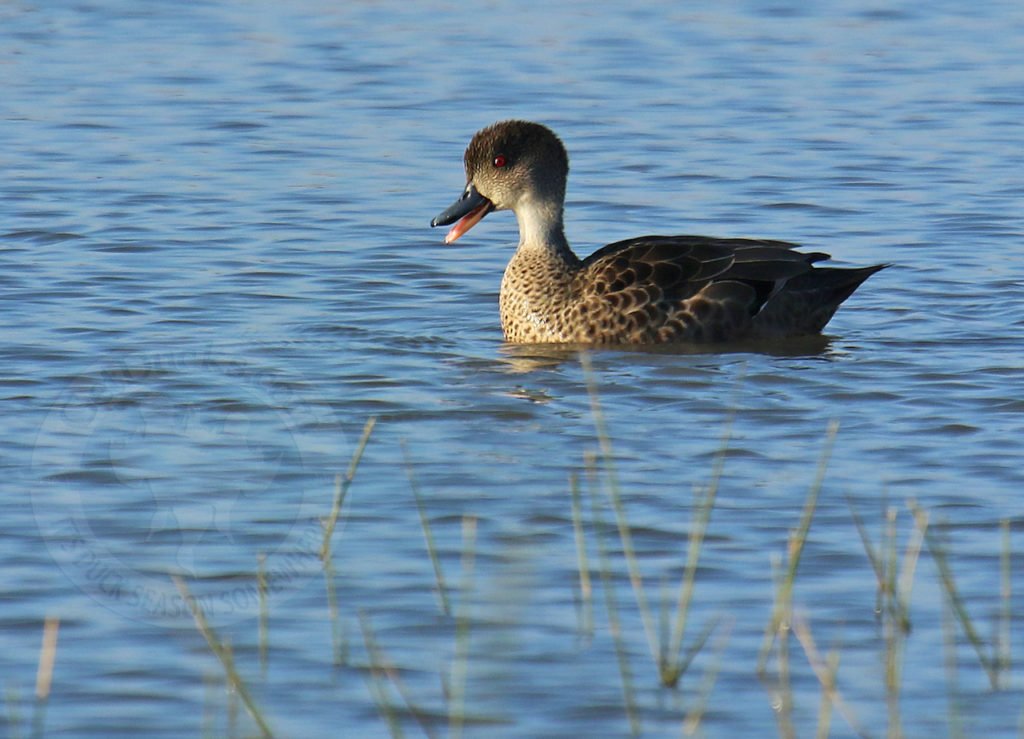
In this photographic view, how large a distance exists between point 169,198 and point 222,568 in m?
6.79

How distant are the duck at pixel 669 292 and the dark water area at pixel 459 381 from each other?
174mm

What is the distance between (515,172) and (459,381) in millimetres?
1702

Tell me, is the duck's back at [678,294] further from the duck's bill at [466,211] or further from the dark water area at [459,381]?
the duck's bill at [466,211]

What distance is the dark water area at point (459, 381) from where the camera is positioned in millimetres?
5594

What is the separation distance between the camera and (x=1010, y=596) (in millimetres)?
6086

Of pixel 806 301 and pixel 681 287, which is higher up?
pixel 681 287

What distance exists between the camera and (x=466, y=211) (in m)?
10.5

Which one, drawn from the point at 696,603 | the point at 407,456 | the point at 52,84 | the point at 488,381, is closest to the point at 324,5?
the point at 52,84

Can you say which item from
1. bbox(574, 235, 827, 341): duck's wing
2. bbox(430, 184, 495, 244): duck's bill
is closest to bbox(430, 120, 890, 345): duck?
bbox(574, 235, 827, 341): duck's wing

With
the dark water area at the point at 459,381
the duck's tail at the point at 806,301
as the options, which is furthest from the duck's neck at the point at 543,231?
the duck's tail at the point at 806,301

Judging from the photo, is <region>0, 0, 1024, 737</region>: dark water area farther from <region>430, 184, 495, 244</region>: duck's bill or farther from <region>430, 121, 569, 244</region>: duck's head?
<region>430, 121, 569, 244</region>: duck's head

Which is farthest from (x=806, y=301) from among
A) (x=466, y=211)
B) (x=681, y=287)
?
(x=466, y=211)

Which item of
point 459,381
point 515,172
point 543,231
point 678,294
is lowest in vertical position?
point 459,381

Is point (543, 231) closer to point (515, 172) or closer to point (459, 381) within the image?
point (515, 172)
